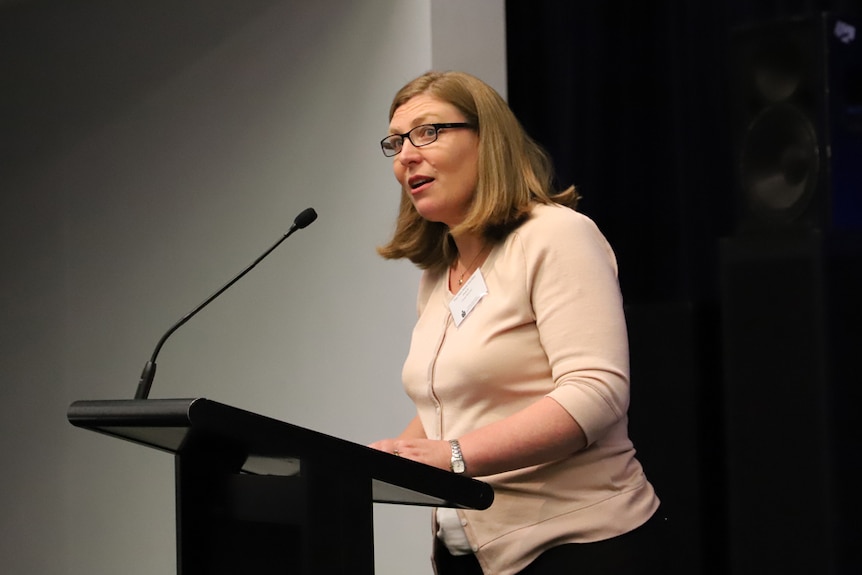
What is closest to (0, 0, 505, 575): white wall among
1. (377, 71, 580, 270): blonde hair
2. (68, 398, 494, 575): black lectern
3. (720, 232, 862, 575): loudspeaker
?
(720, 232, 862, 575): loudspeaker

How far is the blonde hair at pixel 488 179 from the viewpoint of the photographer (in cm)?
171

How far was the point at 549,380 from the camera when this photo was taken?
160 centimetres

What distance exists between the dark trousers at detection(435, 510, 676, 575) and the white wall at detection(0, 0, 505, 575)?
170 centimetres

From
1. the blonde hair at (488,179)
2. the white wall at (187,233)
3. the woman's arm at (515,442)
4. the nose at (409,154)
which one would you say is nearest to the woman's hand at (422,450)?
the woman's arm at (515,442)

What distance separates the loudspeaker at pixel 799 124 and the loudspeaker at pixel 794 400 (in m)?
0.07

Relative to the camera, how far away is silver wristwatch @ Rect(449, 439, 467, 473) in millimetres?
1444

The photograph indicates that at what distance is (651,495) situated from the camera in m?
1.62

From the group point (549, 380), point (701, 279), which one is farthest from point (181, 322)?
point (701, 279)

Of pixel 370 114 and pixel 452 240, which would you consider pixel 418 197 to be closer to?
Result: pixel 452 240

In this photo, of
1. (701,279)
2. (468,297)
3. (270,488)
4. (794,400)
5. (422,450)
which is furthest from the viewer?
(701,279)

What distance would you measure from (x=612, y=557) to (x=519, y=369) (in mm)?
280

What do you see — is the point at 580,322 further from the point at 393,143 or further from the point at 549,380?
the point at 393,143

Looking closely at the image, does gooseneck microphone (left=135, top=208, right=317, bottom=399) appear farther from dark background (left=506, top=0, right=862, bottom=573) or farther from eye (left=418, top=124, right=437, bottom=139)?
dark background (left=506, top=0, right=862, bottom=573)

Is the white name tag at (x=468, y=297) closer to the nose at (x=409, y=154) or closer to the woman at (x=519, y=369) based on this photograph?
the woman at (x=519, y=369)
